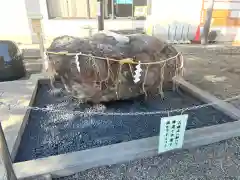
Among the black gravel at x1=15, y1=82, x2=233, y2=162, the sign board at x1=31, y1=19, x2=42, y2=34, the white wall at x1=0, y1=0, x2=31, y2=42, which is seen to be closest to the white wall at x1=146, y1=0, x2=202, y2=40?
the white wall at x1=0, y1=0, x2=31, y2=42

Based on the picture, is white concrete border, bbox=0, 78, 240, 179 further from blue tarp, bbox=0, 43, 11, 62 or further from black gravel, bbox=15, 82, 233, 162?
blue tarp, bbox=0, 43, 11, 62

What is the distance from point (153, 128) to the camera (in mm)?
2828

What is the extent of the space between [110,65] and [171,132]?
1.26 metres

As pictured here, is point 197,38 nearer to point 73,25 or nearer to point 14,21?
point 73,25

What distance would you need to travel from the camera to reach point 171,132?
217 cm

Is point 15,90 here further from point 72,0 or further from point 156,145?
point 72,0

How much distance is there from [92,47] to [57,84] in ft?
4.64

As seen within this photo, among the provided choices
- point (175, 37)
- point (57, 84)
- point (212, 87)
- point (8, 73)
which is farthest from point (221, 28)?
point (8, 73)

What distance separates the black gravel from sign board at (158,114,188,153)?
0.45 m

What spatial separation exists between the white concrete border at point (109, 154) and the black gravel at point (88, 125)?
0.84ft

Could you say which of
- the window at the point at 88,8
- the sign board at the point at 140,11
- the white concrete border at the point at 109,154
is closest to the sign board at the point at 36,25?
the white concrete border at the point at 109,154

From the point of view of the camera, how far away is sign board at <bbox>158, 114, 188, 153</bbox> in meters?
2.09

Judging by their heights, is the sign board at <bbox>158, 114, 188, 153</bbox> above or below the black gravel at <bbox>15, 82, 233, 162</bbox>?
above

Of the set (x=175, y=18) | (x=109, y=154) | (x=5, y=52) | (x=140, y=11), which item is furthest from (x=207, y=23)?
(x=109, y=154)
